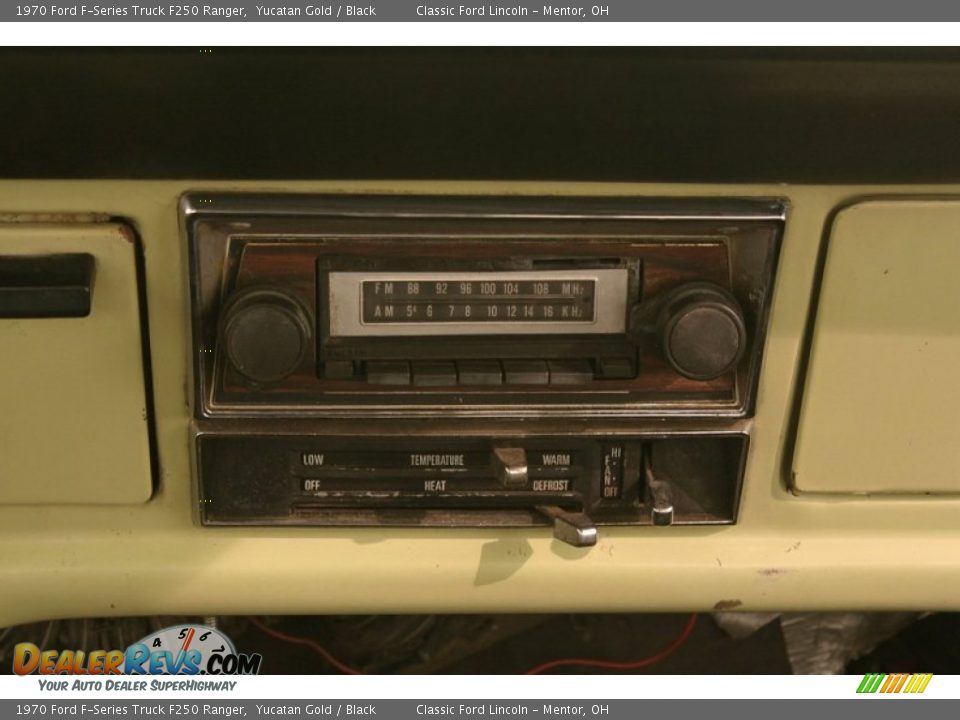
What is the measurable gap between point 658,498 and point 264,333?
25 centimetres

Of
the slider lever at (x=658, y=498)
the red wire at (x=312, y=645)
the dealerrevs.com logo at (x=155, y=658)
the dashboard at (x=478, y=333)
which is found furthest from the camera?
the red wire at (x=312, y=645)

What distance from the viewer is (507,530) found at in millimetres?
619

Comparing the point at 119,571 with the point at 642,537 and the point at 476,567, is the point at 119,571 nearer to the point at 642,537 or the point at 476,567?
the point at 476,567

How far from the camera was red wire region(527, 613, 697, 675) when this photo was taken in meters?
0.90

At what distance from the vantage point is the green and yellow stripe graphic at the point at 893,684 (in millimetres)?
737

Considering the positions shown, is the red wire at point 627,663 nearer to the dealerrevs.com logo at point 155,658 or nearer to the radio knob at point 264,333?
the dealerrevs.com logo at point 155,658

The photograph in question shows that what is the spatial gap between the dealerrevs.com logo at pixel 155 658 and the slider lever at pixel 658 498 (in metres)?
0.34

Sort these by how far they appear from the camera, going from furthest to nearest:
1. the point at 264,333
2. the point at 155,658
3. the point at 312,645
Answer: the point at 312,645
the point at 155,658
the point at 264,333

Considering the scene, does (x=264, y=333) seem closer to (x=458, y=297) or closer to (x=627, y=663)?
(x=458, y=297)

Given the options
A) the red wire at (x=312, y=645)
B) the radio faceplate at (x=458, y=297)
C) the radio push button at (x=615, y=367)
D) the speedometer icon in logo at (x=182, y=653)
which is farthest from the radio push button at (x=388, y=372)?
the red wire at (x=312, y=645)

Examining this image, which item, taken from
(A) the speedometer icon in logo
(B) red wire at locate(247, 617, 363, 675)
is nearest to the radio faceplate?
(A) the speedometer icon in logo

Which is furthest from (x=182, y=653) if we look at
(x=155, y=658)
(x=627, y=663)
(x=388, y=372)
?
(x=627, y=663)

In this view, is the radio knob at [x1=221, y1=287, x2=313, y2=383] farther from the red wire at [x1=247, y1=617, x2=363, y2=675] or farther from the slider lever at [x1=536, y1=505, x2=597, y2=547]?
the red wire at [x1=247, y1=617, x2=363, y2=675]

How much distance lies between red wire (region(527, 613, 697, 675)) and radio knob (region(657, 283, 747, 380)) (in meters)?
0.45
